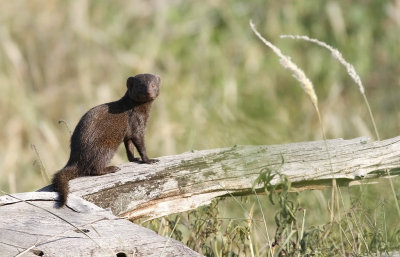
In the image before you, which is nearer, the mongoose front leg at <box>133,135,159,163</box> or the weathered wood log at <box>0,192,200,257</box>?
the weathered wood log at <box>0,192,200,257</box>

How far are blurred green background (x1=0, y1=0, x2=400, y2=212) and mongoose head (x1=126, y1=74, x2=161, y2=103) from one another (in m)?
3.60

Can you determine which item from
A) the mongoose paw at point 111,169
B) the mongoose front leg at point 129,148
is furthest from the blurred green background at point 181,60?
the mongoose paw at point 111,169

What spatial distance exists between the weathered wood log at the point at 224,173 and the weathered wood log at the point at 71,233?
0.26m

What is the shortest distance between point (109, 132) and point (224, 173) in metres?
0.90

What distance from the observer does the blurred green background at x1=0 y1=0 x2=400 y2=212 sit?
994 cm

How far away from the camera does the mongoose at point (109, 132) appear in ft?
16.5

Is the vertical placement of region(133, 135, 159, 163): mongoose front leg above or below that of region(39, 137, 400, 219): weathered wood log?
above

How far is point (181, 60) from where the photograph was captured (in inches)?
427

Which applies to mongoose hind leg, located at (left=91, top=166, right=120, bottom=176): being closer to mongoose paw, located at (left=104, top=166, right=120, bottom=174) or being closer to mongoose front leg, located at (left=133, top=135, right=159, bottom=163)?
mongoose paw, located at (left=104, top=166, right=120, bottom=174)

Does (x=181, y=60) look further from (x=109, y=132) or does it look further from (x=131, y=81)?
(x=109, y=132)

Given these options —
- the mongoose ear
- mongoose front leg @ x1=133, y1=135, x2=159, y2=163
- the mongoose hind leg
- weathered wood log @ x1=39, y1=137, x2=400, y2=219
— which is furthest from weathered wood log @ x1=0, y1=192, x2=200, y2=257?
the mongoose ear

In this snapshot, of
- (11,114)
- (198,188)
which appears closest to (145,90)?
(198,188)

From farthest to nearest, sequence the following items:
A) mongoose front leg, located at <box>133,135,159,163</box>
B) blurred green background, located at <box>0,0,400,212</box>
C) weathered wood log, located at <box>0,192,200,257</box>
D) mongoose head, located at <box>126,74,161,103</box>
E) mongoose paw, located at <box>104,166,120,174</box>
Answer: blurred green background, located at <box>0,0,400,212</box>, mongoose head, located at <box>126,74,161,103</box>, mongoose front leg, located at <box>133,135,159,163</box>, mongoose paw, located at <box>104,166,120,174</box>, weathered wood log, located at <box>0,192,200,257</box>

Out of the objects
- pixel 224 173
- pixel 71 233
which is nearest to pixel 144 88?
pixel 224 173
